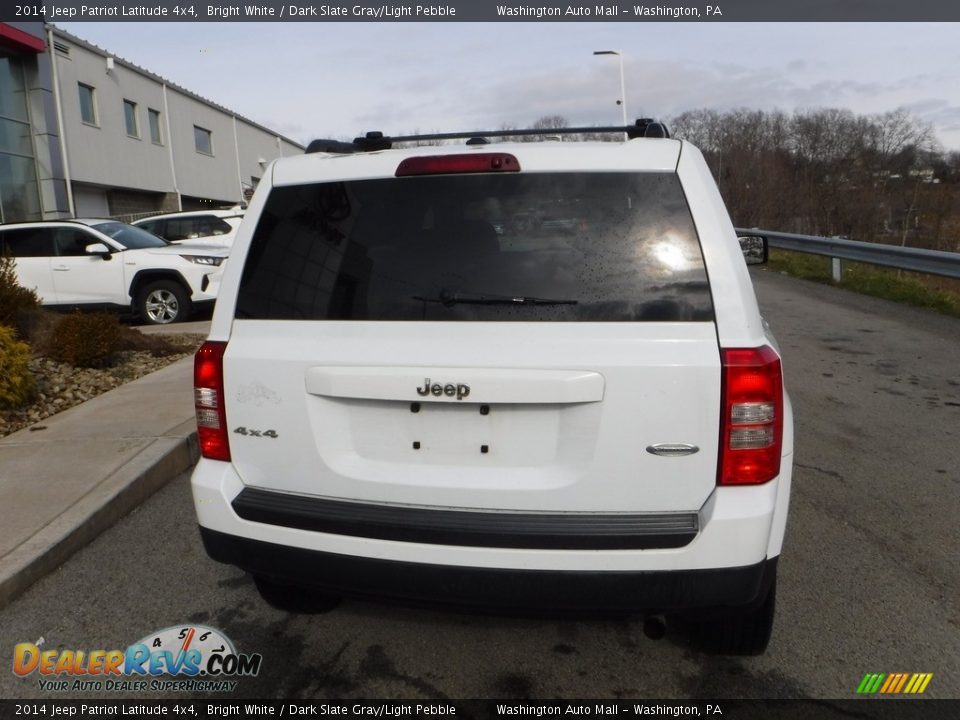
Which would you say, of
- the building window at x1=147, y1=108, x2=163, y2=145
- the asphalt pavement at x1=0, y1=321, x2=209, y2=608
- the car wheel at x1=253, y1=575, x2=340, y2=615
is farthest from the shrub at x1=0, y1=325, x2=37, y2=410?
the building window at x1=147, y1=108, x2=163, y2=145

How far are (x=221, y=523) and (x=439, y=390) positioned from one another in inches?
37.3

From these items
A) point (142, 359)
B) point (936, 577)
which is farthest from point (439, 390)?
point (142, 359)

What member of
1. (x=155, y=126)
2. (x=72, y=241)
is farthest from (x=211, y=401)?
(x=155, y=126)

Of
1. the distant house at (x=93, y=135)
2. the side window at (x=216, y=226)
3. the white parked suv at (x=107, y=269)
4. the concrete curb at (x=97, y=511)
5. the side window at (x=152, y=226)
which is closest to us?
the concrete curb at (x=97, y=511)

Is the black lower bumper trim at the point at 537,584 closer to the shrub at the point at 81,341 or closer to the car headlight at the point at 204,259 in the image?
the shrub at the point at 81,341

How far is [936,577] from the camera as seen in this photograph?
3459 mm

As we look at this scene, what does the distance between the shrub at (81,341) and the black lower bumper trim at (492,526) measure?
6650 millimetres

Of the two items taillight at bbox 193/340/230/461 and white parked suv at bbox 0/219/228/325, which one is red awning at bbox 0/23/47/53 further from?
taillight at bbox 193/340/230/461

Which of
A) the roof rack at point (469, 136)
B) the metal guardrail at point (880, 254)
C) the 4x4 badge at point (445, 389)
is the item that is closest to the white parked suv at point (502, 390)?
the 4x4 badge at point (445, 389)

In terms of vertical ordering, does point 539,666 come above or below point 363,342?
below

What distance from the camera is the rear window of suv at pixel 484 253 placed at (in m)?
2.36

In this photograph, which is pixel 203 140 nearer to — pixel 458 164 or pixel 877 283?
pixel 877 283

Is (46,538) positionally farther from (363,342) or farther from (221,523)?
(363,342)

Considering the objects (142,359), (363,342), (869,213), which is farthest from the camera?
(869,213)
